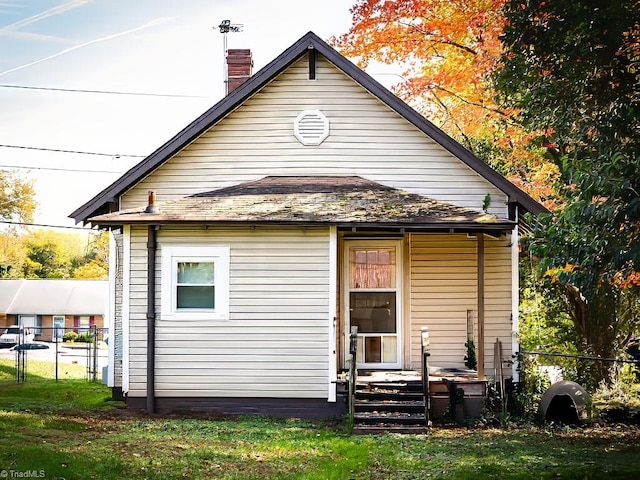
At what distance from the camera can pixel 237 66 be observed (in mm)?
19047

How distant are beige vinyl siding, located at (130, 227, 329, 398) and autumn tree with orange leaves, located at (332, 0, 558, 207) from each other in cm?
800

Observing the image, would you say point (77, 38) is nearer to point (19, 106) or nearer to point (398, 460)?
point (19, 106)

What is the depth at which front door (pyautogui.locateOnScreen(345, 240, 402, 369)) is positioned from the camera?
1644 cm

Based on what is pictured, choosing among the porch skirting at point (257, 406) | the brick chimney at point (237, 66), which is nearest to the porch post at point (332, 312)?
the porch skirting at point (257, 406)

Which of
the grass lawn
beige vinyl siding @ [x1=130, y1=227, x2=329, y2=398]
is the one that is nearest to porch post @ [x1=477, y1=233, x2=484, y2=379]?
→ the grass lawn

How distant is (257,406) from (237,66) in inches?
313

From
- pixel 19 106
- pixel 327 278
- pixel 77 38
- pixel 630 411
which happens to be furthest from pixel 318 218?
pixel 19 106

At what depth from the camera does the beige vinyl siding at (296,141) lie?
16578 millimetres

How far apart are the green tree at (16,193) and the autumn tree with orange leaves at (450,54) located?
34.4m

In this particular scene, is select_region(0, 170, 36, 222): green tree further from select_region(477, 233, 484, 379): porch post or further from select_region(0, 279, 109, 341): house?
select_region(477, 233, 484, 379): porch post

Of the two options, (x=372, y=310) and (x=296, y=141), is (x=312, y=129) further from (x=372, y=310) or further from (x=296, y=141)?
(x=372, y=310)

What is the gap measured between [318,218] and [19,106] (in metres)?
31.4

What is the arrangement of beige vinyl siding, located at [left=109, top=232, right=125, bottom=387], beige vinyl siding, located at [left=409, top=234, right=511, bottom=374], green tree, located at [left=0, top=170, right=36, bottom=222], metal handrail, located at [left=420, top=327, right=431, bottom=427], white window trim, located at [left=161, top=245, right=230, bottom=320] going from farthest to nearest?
green tree, located at [left=0, top=170, right=36, bottom=222]
beige vinyl siding, located at [left=109, top=232, right=125, bottom=387]
beige vinyl siding, located at [left=409, top=234, right=511, bottom=374]
white window trim, located at [left=161, top=245, right=230, bottom=320]
metal handrail, located at [left=420, top=327, right=431, bottom=427]

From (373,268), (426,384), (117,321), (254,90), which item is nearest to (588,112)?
(426,384)
